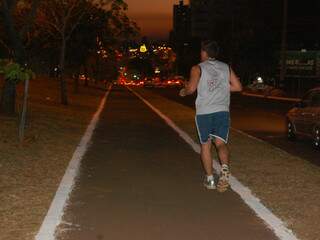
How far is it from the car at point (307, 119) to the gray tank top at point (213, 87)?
7.11 meters

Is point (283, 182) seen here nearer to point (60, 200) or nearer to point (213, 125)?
point (213, 125)

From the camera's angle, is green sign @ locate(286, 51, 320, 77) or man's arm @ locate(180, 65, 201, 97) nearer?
man's arm @ locate(180, 65, 201, 97)

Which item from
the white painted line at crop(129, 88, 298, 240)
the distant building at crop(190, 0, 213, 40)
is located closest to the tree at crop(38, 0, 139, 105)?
the white painted line at crop(129, 88, 298, 240)

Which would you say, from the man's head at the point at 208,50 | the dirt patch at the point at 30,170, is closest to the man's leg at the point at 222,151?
the man's head at the point at 208,50

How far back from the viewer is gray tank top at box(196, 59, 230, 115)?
8.39 metres

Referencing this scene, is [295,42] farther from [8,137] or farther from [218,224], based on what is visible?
[218,224]

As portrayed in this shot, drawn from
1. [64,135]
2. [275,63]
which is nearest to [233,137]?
[64,135]

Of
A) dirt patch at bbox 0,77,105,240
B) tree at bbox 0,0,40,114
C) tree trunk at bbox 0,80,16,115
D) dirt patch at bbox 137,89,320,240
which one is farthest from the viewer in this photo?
tree trunk at bbox 0,80,16,115

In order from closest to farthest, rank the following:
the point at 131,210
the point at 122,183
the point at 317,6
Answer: the point at 131,210
the point at 122,183
the point at 317,6

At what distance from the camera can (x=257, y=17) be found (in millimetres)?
76250

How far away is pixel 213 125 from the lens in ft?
28.0

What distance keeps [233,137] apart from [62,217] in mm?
10212

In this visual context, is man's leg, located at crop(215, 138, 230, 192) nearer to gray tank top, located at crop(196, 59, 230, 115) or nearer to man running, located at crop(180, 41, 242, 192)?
man running, located at crop(180, 41, 242, 192)

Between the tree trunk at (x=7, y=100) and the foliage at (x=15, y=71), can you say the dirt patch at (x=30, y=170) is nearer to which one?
the tree trunk at (x=7, y=100)
